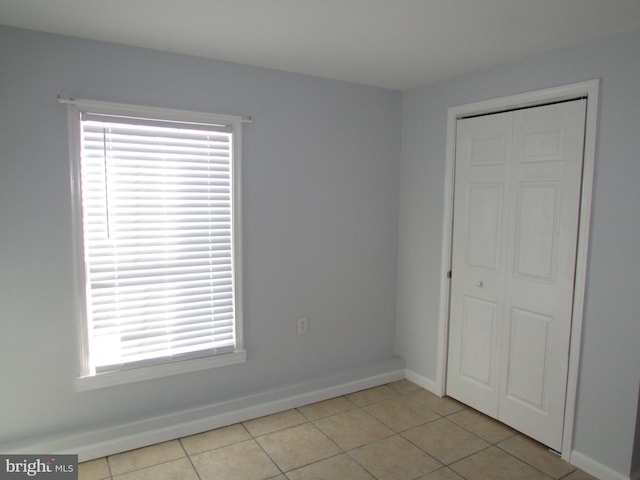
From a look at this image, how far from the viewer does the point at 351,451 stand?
267 centimetres

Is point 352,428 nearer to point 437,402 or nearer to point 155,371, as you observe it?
point 437,402

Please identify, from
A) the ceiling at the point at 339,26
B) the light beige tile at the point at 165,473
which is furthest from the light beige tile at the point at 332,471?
the ceiling at the point at 339,26

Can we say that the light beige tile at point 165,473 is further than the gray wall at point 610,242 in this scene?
Yes

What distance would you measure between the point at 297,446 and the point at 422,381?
4.33ft

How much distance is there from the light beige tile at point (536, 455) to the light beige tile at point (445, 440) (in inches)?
6.4

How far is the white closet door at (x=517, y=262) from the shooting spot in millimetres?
2566

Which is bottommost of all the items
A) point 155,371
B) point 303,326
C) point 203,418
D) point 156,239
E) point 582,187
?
point 203,418

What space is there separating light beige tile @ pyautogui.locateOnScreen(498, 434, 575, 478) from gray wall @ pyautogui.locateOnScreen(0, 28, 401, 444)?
4.09 ft

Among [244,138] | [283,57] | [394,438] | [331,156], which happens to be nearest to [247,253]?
[244,138]

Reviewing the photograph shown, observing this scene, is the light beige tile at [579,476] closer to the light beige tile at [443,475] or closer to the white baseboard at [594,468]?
the white baseboard at [594,468]

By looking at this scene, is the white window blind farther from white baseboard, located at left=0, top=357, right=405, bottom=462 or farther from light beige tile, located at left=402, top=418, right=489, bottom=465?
light beige tile, located at left=402, top=418, right=489, bottom=465

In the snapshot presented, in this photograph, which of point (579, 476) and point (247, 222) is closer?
point (579, 476)

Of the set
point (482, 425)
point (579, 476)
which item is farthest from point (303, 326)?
point (579, 476)

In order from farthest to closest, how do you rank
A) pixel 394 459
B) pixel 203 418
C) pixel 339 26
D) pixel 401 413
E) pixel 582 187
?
pixel 401 413 < pixel 203 418 < pixel 394 459 < pixel 582 187 < pixel 339 26
